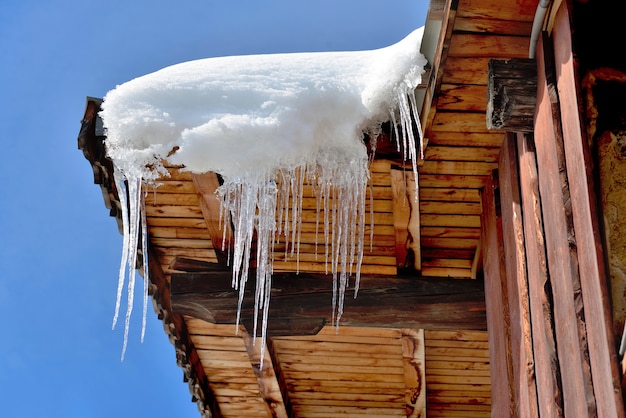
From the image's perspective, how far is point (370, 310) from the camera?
177 inches

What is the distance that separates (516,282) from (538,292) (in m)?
0.39

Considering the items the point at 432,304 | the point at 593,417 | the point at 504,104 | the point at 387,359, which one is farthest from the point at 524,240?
the point at 387,359

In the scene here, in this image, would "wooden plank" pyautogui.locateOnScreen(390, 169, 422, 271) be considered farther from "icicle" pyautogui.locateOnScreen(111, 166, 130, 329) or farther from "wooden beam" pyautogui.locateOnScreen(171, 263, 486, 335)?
"icicle" pyautogui.locateOnScreen(111, 166, 130, 329)

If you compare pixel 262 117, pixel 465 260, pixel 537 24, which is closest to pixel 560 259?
pixel 537 24

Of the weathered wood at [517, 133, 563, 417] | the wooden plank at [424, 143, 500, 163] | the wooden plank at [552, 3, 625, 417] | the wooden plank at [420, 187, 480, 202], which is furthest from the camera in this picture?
the wooden plank at [420, 187, 480, 202]

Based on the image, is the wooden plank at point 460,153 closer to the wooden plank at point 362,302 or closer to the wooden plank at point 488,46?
the wooden plank at point 488,46

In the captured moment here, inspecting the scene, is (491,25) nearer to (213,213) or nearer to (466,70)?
(466,70)

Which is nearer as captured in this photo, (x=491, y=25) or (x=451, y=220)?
(x=491, y=25)

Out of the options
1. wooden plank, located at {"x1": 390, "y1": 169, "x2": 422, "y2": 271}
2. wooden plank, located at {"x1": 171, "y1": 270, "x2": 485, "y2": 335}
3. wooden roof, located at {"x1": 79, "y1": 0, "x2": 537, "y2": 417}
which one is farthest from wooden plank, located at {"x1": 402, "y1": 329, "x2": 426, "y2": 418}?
wooden plank, located at {"x1": 390, "y1": 169, "x2": 422, "y2": 271}

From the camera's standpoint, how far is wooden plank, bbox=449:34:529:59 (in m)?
3.11

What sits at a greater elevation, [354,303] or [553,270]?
[553,270]

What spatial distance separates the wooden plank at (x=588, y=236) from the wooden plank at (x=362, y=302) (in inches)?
75.3

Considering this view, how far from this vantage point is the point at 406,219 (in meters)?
4.14

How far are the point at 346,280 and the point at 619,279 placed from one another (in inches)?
81.6
